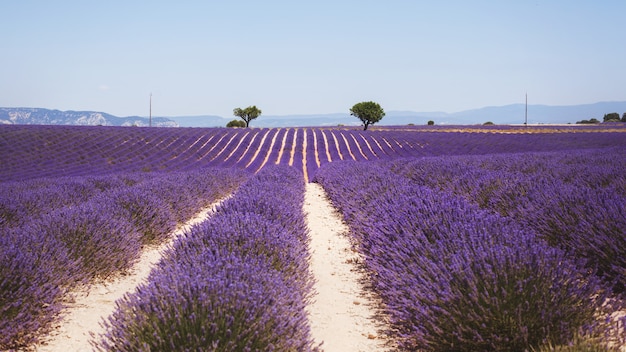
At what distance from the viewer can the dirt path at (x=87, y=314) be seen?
2803 millimetres

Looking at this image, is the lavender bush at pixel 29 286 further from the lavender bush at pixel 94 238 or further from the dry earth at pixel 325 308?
the lavender bush at pixel 94 238

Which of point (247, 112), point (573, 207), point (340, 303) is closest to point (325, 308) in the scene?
point (340, 303)

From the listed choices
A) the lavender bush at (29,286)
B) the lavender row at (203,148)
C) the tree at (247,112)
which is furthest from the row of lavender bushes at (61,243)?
the tree at (247,112)

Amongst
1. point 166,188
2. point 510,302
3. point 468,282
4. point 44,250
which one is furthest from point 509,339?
point 166,188

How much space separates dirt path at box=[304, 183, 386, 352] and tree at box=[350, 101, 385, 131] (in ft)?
134

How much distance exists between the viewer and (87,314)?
10.9 ft

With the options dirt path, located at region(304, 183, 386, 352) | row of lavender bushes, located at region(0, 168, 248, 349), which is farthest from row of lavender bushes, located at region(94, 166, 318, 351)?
row of lavender bushes, located at region(0, 168, 248, 349)

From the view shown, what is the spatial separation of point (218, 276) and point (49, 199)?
552cm

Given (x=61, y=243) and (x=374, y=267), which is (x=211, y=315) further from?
(x=61, y=243)

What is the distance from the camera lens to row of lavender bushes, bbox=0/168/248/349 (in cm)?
272

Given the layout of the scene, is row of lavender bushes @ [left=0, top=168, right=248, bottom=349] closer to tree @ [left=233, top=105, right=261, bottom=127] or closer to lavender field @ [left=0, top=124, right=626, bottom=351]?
lavender field @ [left=0, top=124, right=626, bottom=351]

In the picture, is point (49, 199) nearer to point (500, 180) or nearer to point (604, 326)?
point (500, 180)

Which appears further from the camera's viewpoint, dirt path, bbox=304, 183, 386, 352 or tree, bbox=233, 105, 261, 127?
tree, bbox=233, 105, 261, 127

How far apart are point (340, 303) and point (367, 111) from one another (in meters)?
43.5
